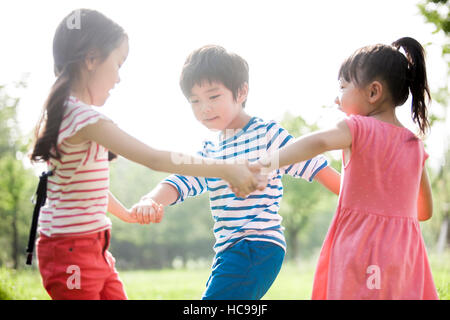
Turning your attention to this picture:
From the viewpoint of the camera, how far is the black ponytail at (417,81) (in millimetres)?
2832

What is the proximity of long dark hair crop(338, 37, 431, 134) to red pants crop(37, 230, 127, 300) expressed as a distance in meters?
1.65

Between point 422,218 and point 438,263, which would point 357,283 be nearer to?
point 422,218

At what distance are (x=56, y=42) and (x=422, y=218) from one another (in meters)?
2.32

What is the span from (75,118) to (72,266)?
0.73 m

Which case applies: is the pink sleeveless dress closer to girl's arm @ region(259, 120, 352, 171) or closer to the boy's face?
girl's arm @ region(259, 120, 352, 171)

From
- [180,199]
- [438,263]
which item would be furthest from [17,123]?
[180,199]

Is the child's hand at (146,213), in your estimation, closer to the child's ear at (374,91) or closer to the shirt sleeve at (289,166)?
the shirt sleeve at (289,166)

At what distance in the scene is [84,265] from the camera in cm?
246

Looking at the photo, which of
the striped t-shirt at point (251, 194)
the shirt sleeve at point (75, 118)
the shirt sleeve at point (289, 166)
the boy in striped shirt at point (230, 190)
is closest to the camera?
the shirt sleeve at point (75, 118)

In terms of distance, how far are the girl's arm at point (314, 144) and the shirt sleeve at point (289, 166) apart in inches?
22.3

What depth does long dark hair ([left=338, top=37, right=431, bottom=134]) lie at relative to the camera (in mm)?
2697

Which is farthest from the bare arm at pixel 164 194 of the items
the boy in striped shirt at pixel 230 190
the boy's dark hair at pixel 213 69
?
the boy's dark hair at pixel 213 69

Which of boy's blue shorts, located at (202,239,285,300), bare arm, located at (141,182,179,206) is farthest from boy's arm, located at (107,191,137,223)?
boy's blue shorts, located at (202,239,285,300)

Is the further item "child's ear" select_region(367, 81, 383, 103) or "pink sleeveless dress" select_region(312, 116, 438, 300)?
"child's ear" select_region(367, 81, 383, 103)
